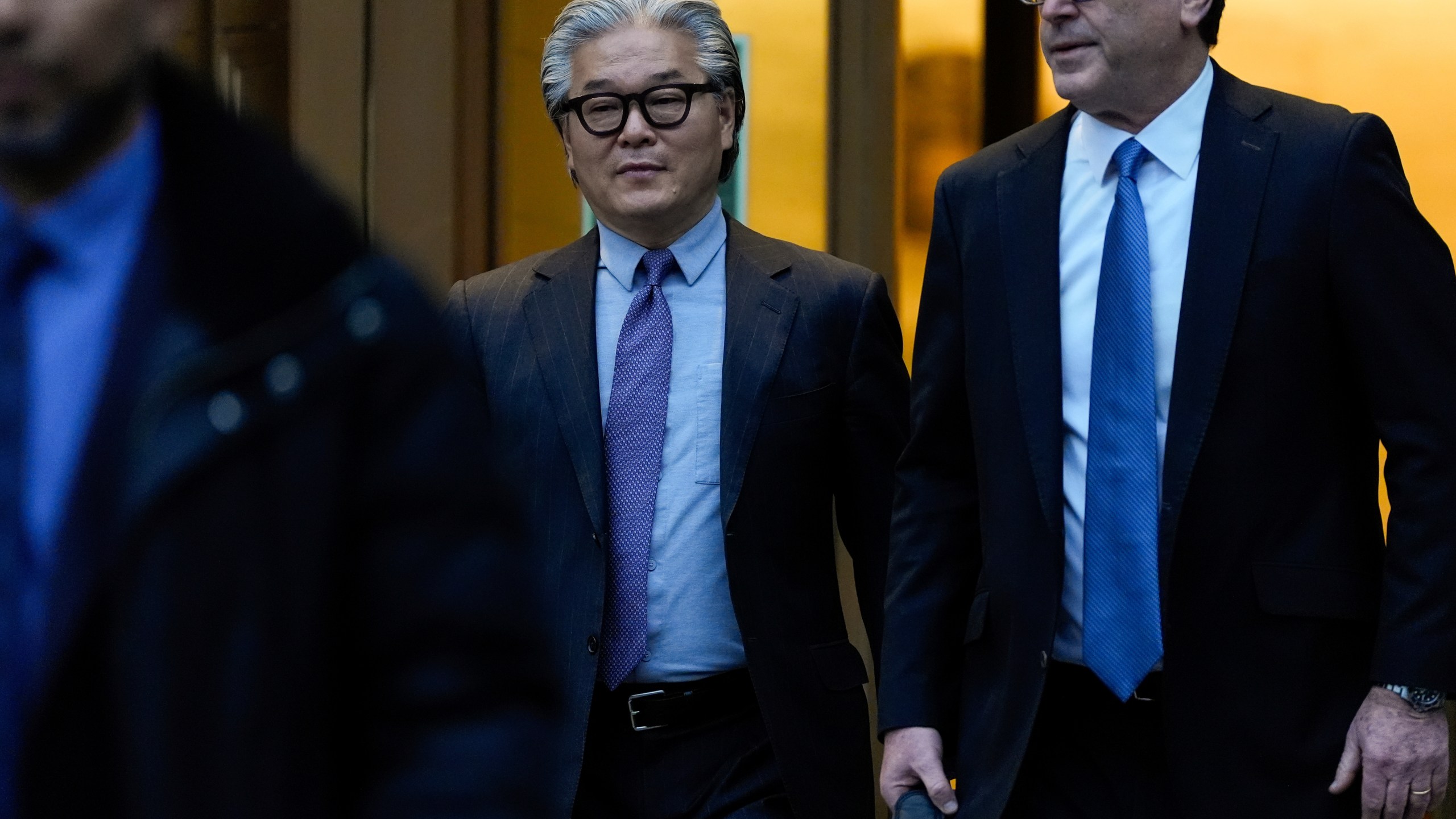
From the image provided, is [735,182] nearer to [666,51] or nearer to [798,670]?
[666,51]

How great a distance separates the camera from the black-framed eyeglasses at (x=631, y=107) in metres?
3.63

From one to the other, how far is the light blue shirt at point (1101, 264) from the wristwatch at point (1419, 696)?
450 mm

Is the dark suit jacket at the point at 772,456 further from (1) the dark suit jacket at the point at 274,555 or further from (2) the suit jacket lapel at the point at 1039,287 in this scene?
(1) the dark suit jacket at the point at 274,555

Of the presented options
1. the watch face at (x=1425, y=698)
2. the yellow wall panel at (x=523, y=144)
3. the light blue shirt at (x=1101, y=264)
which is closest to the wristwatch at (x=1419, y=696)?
the watch face at (x=1425, y=698)

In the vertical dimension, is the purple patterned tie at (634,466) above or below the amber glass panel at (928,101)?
below

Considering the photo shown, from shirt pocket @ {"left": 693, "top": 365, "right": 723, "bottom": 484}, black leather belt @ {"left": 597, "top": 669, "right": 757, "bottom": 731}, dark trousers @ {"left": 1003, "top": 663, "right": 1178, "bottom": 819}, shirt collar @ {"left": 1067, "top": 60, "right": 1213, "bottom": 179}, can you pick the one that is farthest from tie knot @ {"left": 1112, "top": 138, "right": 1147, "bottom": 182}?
black leather belt @ {"left": 597, "top": 669, "right": 757, "bottom": 731}

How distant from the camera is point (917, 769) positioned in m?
3.08

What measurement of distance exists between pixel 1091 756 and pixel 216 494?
1.84m

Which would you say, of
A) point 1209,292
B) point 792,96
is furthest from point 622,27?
point 792,96

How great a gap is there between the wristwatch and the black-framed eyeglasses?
1.69m

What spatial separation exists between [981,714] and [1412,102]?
2858 mm

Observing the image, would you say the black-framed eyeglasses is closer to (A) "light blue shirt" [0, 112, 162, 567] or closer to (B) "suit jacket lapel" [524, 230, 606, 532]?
(B) "suit jacket lapel" [524, 230, 606, 532]

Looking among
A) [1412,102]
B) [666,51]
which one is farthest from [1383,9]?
[666,51]

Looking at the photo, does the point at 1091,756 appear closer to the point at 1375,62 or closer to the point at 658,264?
the point at 658,264
